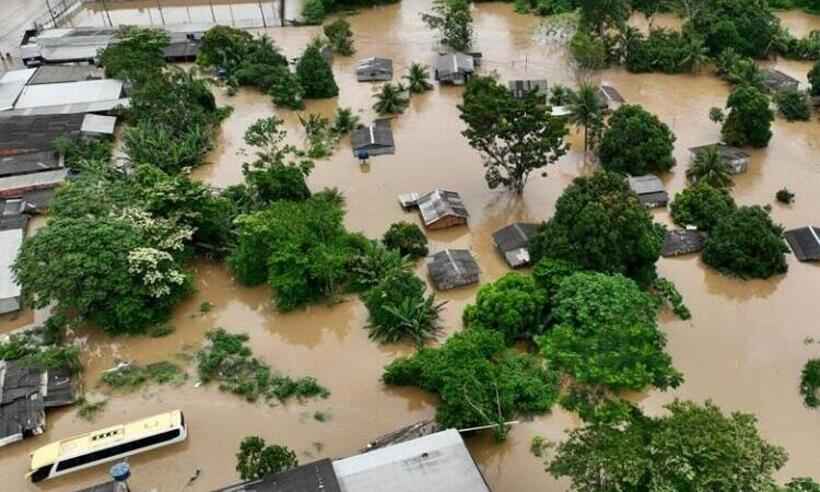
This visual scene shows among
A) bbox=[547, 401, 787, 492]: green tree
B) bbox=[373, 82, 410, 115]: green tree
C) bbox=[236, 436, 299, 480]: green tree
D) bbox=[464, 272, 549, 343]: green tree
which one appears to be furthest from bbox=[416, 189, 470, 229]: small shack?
bbox=[547, 401, 787, 492]: green tree

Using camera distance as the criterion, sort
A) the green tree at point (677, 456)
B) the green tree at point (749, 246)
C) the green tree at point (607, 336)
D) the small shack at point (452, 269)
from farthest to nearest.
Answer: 1. the small shack at point (452, 269)
2. the green tree at point (749, 246)
3. the green tree at point (607, 336)
4. the green tree at point (677, 456)

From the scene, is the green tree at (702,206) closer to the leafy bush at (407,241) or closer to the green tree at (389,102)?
the leafy bush at (407,241)

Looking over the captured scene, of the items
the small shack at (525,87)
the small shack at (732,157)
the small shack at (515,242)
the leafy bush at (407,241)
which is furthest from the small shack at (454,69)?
the leafy bush at (407,241)

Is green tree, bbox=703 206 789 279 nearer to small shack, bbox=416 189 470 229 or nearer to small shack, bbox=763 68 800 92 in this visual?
small shack, bbox=416 189 470 229

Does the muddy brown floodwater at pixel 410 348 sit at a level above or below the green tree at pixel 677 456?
below

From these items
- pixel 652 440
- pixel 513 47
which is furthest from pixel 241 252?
pixel 513 47

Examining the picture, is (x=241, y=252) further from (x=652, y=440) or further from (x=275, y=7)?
(x=275, y=7)
